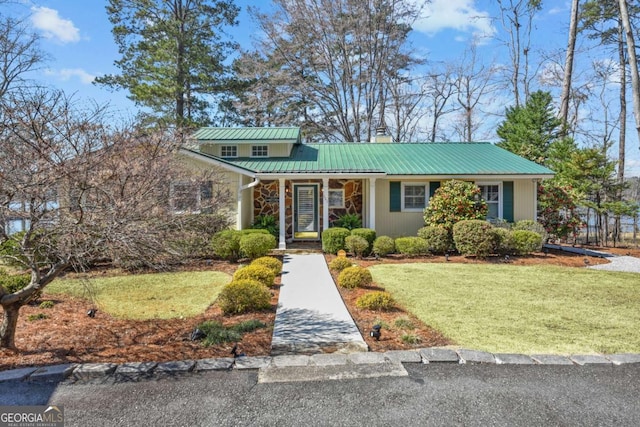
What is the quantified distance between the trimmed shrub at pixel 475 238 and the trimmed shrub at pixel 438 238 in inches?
14.9

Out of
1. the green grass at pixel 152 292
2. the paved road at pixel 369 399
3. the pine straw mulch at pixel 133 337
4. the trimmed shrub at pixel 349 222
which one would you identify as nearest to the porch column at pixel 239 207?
the green grass at pixel 152 292

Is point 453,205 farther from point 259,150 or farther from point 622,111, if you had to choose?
point 622,111

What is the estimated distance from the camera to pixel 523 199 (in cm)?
1281

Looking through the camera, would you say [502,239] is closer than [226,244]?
A: No

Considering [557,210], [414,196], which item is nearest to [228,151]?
[414,196]

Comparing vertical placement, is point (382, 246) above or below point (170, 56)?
below

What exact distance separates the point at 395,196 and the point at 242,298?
8.70 m

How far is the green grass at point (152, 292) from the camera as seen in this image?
5547 millimetres

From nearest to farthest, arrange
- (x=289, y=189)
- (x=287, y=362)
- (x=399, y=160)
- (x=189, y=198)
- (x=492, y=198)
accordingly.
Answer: (x=287, y=362) < (x=189, y=198) < (x=492, y=198) < (x=289, y=189) < (x=399, y=160)

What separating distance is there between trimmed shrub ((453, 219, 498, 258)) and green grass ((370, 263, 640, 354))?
896 millimetres

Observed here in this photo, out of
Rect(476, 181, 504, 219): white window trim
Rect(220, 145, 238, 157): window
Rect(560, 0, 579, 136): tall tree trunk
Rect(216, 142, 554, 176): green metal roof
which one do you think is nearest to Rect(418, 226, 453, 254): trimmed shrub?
Rect(216, 142, 554, 176): green metal roof

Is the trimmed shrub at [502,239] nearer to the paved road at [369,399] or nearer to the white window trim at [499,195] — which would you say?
the white window trim at [499,195]

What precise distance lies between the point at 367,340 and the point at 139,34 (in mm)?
23637

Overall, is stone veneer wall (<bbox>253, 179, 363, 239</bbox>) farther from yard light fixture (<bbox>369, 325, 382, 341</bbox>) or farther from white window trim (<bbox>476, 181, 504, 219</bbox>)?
yard light fixture (<bbox>369, 325, 382, 341</bbox>)
